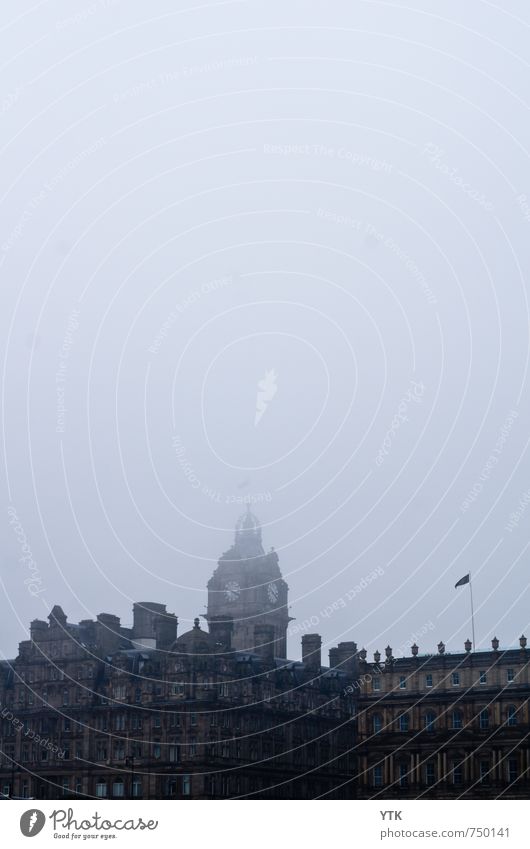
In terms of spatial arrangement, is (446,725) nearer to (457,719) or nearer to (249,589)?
(457,719)

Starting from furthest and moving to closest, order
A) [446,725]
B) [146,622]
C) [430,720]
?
[146,622]
[430,720]
[446,725]

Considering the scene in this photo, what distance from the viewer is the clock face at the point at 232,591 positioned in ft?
547

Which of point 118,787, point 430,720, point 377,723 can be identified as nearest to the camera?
point 430,720

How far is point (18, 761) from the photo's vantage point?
112 m

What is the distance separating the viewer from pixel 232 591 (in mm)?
166500

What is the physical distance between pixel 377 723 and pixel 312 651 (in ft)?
59.0

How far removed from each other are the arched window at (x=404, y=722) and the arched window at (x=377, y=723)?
174cm

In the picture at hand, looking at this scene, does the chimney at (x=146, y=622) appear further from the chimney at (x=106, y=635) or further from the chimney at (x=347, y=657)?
the chimney at (x=347, y=657)

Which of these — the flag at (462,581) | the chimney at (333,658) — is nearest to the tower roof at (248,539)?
the chimney at (333,658)

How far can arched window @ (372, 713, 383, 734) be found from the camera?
105 metres

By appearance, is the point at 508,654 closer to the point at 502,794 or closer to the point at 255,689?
the point at 502,794

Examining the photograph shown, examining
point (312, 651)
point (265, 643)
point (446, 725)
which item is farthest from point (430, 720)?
point (312, 651)
